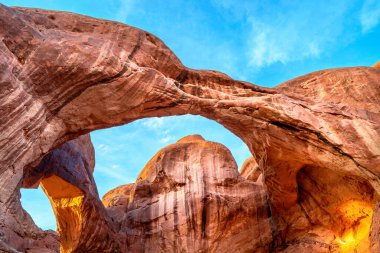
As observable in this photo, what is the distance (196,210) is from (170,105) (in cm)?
629

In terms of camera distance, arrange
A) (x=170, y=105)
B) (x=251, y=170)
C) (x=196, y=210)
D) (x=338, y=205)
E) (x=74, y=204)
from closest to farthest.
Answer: (x=170, y=105) < (x=338, y=205) < (x=74, y=204) < (x=196, y=210) < (x=251, y=170)

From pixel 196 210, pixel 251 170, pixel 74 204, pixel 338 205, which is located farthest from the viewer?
pixel 251 170

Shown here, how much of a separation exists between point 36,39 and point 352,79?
1046cm

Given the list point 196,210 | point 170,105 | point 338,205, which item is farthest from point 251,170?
point 170,105

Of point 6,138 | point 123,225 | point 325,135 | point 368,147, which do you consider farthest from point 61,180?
point 368,147

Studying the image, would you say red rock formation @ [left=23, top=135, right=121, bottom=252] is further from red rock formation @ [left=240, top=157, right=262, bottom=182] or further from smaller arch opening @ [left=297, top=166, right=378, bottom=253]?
red rock formation @ [left=240, top=157, right=262, bottom=182]

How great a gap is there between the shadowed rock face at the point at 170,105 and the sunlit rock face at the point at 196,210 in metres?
2.23

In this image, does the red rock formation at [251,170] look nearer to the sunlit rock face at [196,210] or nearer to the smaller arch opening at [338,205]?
the sunlit rock face at [196,210]

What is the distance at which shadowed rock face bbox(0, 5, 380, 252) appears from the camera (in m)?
9.23

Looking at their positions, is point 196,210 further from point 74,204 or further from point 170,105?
point 170,105

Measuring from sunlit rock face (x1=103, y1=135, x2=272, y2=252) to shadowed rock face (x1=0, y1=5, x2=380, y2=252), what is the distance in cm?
223

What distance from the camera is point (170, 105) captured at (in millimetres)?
11242

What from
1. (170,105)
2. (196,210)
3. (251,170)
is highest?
(251,170)

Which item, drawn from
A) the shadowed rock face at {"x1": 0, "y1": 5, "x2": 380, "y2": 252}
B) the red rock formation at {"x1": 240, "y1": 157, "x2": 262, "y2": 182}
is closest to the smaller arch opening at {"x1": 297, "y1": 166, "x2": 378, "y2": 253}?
the shadowed rock face at {"x1": 0, "y1": 5, "x2": 380, "y2": 252}
